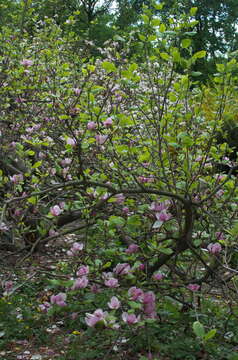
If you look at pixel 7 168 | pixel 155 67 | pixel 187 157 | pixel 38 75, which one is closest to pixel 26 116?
pixel 7 168

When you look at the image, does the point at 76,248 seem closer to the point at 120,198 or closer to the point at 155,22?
the point at 120,198

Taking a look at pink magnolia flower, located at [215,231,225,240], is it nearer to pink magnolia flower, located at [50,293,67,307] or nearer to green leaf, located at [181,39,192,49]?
pink magnolia flower, located at [50,293,67,307]

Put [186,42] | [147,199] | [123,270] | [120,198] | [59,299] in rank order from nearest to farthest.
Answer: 1. [186,42]
2. [59,299]
3. [123,270]
4. [120,198]
5. [147,199]

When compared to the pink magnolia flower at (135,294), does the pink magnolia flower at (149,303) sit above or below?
below

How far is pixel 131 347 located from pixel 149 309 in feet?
2.49

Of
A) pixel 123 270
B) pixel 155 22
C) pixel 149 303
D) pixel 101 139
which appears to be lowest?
pixel 149 303

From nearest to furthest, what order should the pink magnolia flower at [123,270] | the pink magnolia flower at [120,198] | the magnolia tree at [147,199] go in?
the magnolia tree at [147,199]
the pink magnolia flower at [123,270]
the pink magnolia flower at [120,198]

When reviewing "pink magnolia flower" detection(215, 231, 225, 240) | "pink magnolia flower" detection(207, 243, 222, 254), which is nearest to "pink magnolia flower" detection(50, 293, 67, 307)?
"pink magnolia flower" detection(207, 243, 222, 254)

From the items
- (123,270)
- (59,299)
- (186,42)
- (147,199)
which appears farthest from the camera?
(147,199)

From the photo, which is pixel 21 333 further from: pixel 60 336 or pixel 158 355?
pixel 158 355

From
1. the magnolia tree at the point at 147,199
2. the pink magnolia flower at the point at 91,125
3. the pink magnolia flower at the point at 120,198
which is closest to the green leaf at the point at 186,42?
the magnolia tree at the point at 147,199

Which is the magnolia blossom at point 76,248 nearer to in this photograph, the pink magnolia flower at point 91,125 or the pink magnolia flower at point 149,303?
the pink magnolia flower at point 149,303

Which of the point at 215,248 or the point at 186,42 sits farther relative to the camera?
the point at 215,248

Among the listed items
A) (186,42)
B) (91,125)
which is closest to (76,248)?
(91,125)
